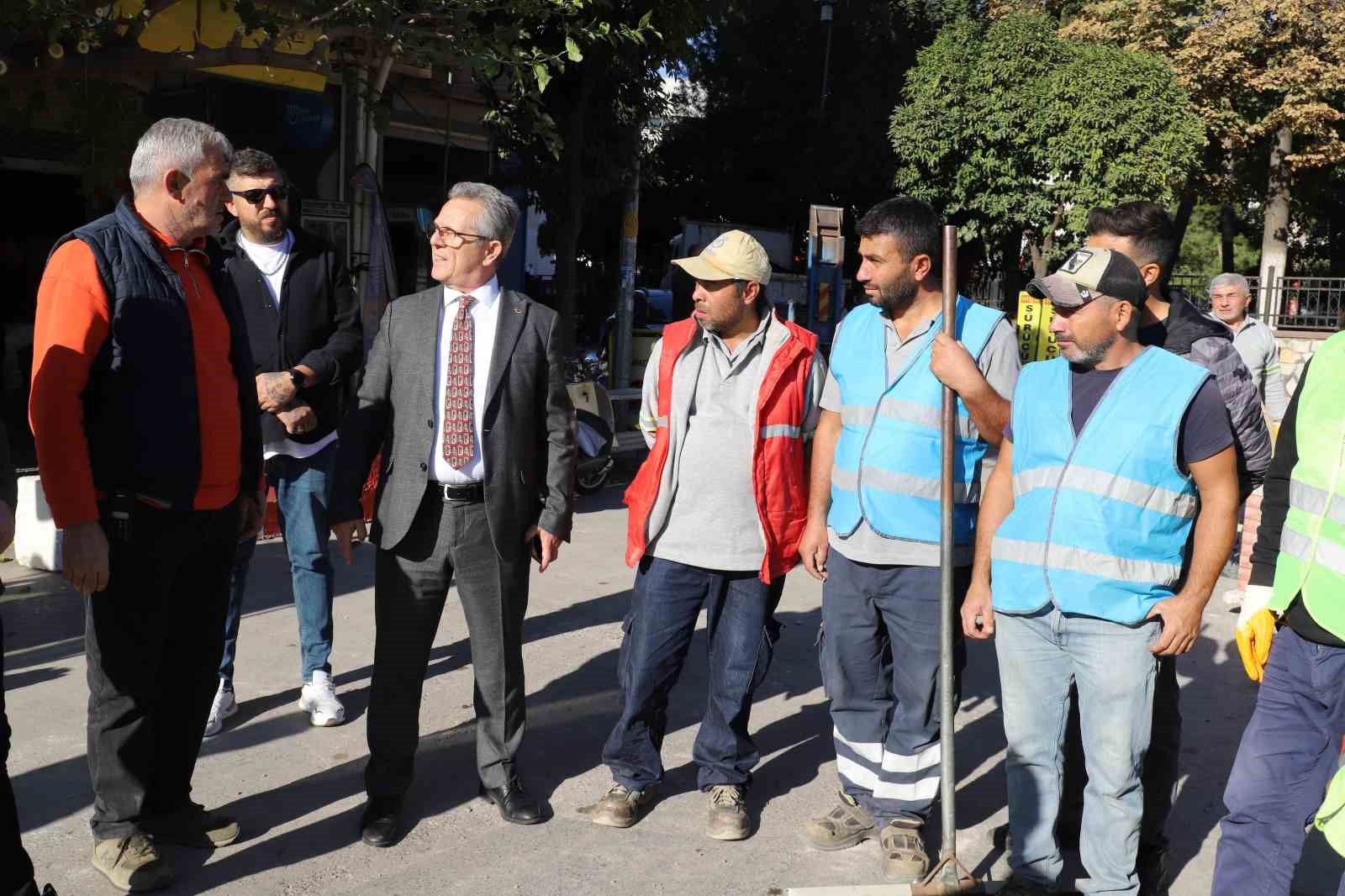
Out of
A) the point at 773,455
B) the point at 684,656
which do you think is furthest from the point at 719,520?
the point at 684,656

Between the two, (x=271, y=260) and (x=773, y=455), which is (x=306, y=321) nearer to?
(x=271, y=260)

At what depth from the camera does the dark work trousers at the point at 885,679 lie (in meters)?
3.94

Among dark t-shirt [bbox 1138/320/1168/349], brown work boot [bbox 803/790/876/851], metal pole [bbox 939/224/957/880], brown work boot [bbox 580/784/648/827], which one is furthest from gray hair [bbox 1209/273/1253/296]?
brown work boot [bbox 580/784/648/827]

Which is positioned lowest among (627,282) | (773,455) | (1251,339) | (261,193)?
(773,455)

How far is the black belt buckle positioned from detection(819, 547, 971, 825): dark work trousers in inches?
48.1

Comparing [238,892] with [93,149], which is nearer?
[238,892]

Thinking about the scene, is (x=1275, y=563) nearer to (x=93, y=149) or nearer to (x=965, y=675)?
(x=965, y=675)

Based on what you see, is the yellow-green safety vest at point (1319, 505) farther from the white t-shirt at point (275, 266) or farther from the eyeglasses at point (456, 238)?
the white t-shirt at point (275, 266)

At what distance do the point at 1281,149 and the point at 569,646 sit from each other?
27.0m

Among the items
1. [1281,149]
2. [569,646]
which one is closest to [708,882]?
[569,646]

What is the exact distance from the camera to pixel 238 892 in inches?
141

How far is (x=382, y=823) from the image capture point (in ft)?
13.0

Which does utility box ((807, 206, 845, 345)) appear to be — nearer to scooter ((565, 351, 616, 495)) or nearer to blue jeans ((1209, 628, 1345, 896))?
scooter ((565, 351, 616, 495))

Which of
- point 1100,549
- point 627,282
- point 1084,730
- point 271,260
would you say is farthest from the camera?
point 627,282
